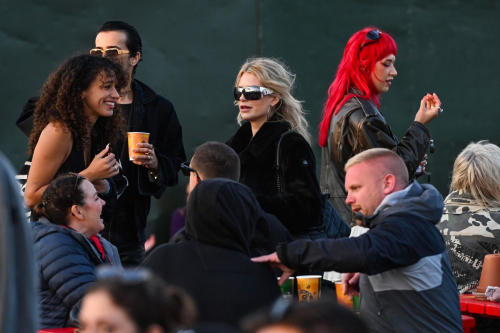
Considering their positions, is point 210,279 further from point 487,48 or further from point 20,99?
point 487,48

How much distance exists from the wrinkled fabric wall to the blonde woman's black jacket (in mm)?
2256

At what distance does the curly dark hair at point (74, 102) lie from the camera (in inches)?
176

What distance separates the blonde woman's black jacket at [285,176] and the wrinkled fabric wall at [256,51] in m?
2.26

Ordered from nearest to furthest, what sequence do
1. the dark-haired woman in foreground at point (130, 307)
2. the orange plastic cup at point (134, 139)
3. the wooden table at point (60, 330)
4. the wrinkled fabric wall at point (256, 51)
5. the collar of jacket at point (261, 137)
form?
1. the dark-haired woman in foreground at point (130, 307)
2. the wooden table at point (60, 330)
3. the orange plastic cup at point (134, 139)
4. the collar of jacket at point (261, 137)
5. the wrinkled fabric wall at point (256, 51)

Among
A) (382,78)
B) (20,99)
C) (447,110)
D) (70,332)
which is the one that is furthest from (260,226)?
(447,110)

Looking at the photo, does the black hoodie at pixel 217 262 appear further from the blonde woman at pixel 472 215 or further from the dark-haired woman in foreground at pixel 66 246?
the blonde woman at pixel 472 215

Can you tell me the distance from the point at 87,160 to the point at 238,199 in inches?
67.3

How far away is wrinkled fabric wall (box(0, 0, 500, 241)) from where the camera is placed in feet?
21.3

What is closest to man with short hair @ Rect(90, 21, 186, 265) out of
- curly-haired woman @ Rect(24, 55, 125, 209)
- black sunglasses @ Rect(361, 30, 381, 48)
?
curly-haired woman @ Rect(24, 55, 125, 209)

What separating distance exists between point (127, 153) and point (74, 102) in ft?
2.37

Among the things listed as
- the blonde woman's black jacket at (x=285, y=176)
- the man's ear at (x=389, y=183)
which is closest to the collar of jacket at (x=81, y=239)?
the blonde woman's black jacket at (x=285, y=176)

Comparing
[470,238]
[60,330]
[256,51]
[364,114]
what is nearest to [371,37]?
[364,114]

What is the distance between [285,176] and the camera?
4.61m

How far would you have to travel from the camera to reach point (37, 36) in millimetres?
6488
